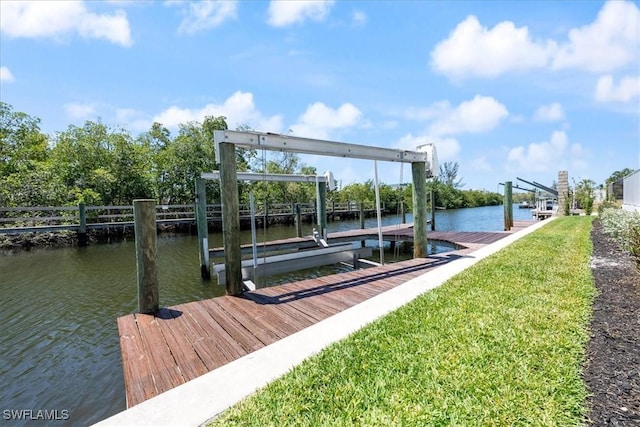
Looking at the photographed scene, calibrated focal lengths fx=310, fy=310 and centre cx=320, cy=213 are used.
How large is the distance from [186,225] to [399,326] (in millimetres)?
18661

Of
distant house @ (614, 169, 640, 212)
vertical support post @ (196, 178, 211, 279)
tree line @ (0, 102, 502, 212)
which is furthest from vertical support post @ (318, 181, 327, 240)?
distant house @ (614, 169, 640, 212)

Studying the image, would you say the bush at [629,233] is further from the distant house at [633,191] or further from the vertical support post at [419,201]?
the vertical support post at [419,201]

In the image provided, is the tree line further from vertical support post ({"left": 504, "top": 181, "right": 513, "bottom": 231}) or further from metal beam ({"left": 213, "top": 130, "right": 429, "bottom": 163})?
metal beam ({"left": 213, "top": 130, "right": 429, "bottom": 163})

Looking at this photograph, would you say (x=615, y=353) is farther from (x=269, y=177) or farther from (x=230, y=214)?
(x=269, y=177)

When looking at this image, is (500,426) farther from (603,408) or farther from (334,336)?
(334,336)

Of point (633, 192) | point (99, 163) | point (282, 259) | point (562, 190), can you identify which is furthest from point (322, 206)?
point (562, 190)

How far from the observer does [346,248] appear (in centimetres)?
884

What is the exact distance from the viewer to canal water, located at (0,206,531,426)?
315cm

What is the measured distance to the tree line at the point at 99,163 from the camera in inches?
614

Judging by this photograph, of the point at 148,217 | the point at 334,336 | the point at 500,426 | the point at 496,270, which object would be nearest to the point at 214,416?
the point at 334,336

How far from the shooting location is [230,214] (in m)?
4.52

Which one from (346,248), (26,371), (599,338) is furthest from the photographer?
(346,248)

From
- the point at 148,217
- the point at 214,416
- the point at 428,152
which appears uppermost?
the point at 428,152

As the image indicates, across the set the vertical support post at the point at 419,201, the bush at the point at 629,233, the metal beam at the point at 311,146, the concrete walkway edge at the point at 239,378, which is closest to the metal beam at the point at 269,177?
the metal beam at the point at 311,146
